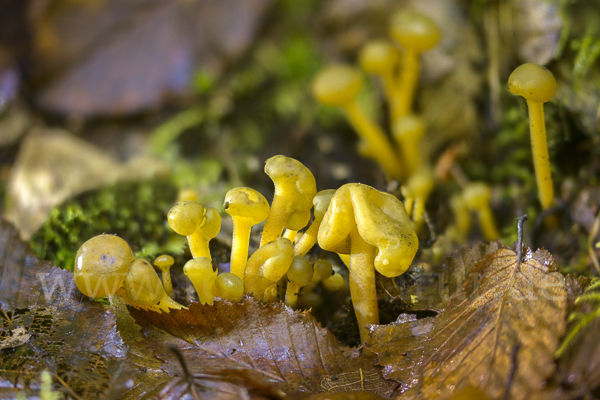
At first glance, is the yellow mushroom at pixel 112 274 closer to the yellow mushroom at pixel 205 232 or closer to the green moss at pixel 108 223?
the yellow mushroom at pixel 205 232

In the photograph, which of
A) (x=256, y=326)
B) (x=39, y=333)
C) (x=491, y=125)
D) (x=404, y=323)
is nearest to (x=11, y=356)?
(x=39, y=333)

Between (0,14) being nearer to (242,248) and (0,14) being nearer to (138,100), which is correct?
(138,100)

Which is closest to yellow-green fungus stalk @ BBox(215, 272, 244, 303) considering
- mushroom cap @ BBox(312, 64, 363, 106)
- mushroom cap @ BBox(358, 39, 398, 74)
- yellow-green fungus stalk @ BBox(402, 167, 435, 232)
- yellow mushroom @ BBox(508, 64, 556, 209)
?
yellow-green fungus stalk @ BBox(402, 167, 435, 232)

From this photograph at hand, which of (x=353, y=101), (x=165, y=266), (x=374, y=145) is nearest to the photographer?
(x=165, y=266)

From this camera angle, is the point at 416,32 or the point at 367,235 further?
the point at 416,32

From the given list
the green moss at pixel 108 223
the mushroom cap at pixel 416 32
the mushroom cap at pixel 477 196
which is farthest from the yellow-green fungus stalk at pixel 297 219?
the mushroom cap at pixel 416 32

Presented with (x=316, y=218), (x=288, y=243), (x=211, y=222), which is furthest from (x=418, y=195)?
(x=211, y=222)

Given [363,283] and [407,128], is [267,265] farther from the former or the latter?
[407,128]
